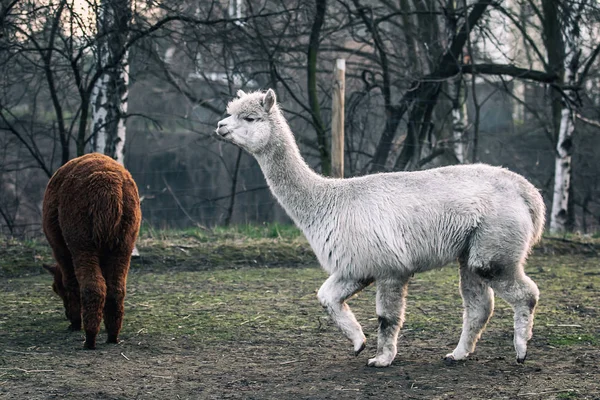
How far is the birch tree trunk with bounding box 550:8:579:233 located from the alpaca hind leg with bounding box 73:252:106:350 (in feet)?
27.1

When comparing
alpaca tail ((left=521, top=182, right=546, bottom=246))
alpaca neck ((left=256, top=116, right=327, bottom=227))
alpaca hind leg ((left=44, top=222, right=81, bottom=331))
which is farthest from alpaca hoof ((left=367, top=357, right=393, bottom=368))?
alpaca hind leg ((left=44, top=222, right=81, bottom=331))

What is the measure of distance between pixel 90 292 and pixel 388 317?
1.85 m

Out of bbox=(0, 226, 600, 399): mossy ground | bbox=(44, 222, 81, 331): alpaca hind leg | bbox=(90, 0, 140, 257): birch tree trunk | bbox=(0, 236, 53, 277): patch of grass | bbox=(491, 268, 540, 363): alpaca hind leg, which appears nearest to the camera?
bbox=(0, 226, 600, 399): mossy ground

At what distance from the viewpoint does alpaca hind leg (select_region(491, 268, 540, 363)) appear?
181 inches

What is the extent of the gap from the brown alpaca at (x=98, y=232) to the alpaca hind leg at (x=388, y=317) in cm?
171

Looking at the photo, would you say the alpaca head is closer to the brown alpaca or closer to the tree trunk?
the brown alpaca

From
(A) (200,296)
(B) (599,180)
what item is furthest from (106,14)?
(B) (599,180)

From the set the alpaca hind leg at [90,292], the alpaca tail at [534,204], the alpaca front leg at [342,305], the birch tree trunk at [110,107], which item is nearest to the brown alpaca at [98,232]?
the alpaca hind leg at [90,292]

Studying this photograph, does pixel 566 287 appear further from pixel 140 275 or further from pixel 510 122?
pixel 510 122

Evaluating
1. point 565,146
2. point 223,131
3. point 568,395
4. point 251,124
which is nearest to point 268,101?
point 251,124

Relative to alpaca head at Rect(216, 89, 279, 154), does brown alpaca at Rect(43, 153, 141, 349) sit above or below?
below

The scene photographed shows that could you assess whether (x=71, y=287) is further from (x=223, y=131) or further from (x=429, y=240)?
(x=429, y=240)

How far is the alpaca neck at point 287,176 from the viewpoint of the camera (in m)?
5.08

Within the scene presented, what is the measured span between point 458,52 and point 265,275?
5.10 meters
